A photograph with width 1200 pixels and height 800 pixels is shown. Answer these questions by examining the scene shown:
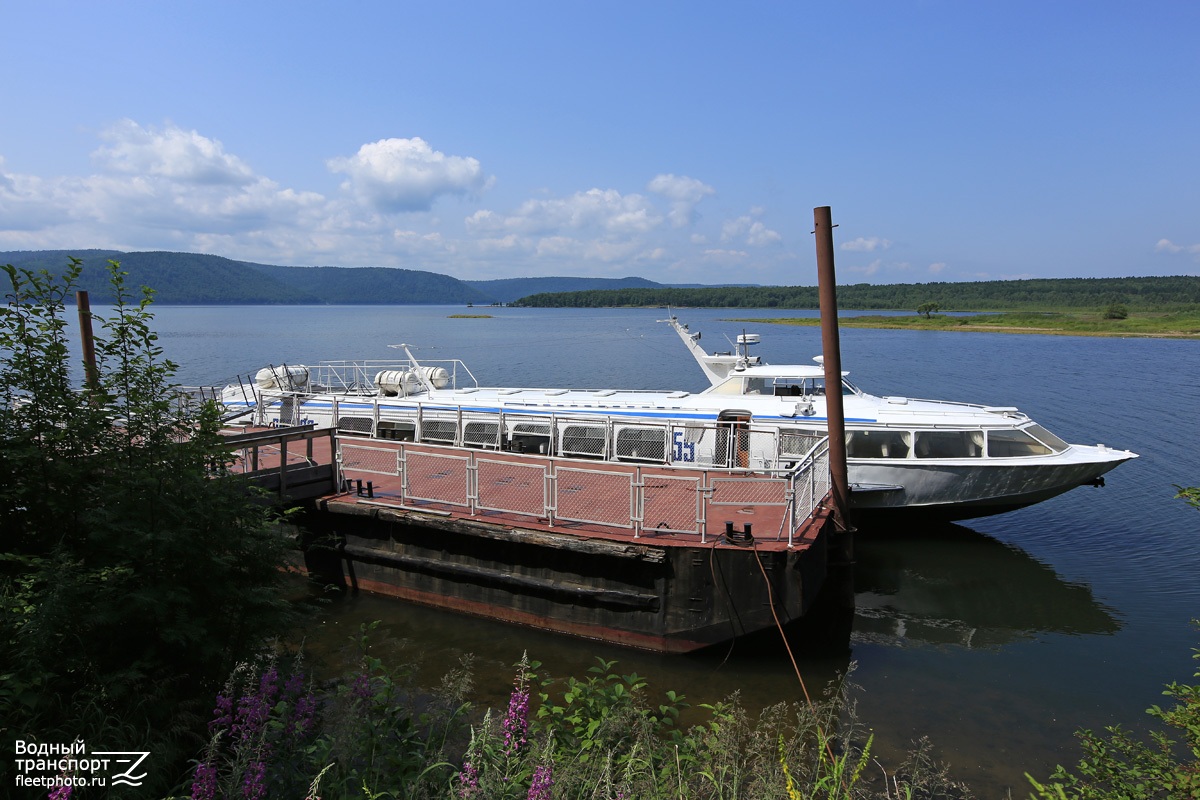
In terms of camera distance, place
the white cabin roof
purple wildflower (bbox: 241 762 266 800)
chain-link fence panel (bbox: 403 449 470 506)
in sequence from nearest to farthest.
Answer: purple wildflower (bbox: 241 762 266 800), chain-link fence panel (bbox: 403 449 470 506), the white cabin roof

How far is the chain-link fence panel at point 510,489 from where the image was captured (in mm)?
12570

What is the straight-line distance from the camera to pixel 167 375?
20.5ft

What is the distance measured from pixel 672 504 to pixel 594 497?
61.0 inches

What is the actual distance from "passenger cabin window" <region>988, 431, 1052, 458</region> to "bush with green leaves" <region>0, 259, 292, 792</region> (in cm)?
1634

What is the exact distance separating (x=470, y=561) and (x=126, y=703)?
7352mm

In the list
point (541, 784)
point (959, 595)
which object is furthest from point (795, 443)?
point (541, 784)

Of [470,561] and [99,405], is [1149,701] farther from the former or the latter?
[99,405]

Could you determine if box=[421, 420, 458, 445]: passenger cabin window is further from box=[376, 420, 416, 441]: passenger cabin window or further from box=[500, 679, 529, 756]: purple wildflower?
box=[500, 679, 529, 756]: purple wildflower

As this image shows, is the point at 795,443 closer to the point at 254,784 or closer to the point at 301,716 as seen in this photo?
the point at 301,716

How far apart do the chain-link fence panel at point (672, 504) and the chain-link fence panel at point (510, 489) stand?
184 cm

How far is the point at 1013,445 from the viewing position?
17.1m

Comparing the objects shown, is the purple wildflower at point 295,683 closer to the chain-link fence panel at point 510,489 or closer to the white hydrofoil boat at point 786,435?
the chain-link fence panel at point 510,489

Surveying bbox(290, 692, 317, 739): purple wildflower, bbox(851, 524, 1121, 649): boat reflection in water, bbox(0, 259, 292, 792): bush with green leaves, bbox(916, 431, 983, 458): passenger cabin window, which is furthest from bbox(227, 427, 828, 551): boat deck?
bbox(290, 692, 317, 739): purple wildflower

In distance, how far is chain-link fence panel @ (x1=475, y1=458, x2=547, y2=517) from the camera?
A: 12.6 m
